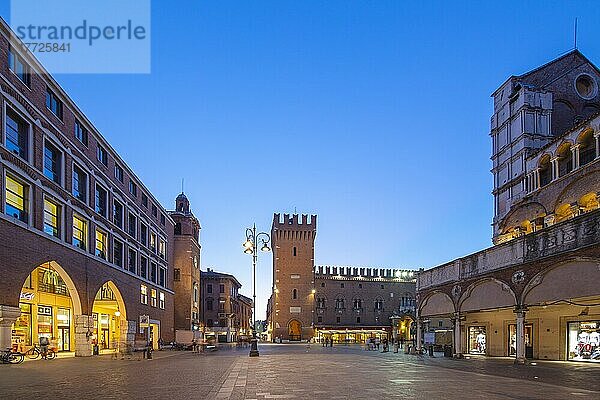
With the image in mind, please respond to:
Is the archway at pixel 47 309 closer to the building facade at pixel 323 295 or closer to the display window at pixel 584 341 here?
the display window at pixel 584 341

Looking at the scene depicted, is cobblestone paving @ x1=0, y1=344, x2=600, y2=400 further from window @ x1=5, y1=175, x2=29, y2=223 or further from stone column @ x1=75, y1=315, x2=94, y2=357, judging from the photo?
stone column @ x1=75, y1=315, x2=94, y2=357

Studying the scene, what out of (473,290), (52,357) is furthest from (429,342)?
(52,357)

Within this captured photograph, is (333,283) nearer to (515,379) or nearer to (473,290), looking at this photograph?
(473,290)

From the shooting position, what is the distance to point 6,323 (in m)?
28.9

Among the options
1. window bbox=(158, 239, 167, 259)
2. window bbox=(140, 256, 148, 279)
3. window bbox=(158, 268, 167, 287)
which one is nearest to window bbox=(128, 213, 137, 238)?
window bbox=(140, 256, 148, 279)

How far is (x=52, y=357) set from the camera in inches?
1524

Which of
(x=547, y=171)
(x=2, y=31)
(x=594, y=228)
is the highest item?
(x=2, y=31)

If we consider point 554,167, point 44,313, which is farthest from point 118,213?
point 554,167

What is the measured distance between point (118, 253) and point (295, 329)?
61.5m

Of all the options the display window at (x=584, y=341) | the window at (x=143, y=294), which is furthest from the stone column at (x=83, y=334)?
the display window at (x=584, y=341)

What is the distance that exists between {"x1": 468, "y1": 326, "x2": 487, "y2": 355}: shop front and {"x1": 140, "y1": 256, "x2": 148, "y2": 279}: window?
3272cm

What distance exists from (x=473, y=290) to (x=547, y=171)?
34.8 feet

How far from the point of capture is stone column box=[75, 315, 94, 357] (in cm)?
4031

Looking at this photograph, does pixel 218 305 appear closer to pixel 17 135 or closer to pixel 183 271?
pixel 183 271
